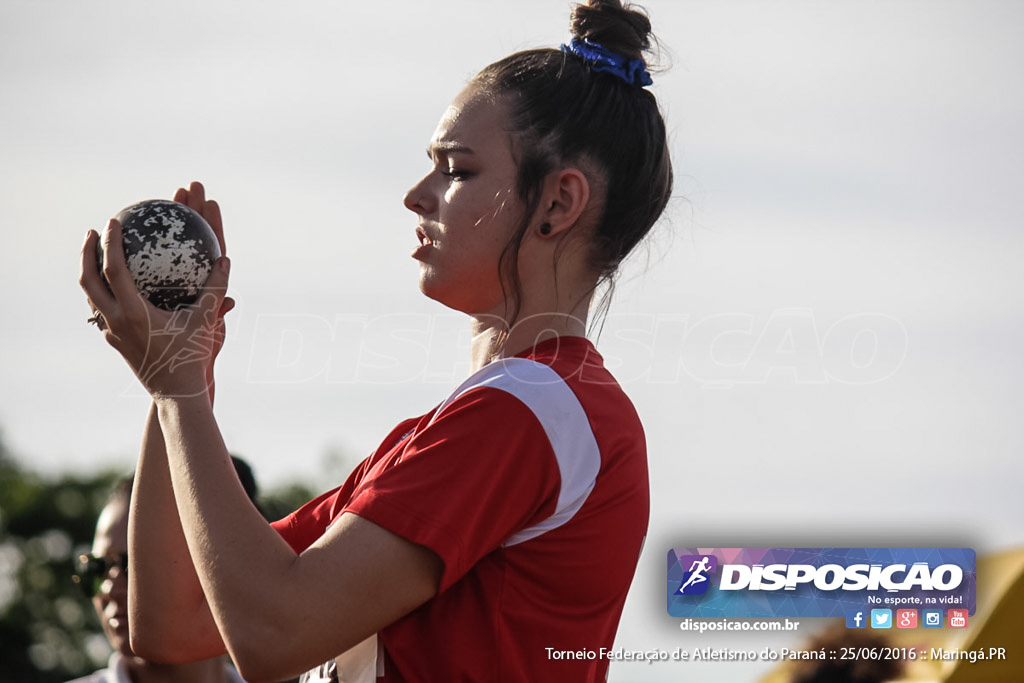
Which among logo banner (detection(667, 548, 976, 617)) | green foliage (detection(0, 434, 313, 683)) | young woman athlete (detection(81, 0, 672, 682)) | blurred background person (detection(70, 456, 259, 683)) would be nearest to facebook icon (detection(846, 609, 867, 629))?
logo banner (detection(667, 548, 976, 617))

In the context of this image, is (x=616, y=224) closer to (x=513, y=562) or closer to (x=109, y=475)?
(x=513, y=562)

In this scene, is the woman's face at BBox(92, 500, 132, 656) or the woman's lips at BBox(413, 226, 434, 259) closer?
the woman's lips at BBox(413, 226, 434, 259)

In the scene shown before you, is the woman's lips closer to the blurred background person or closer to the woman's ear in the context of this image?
the woman's ear

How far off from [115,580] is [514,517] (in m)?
3.77

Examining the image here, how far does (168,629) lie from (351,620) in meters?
0.96

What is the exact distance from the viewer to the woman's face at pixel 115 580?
5.97m

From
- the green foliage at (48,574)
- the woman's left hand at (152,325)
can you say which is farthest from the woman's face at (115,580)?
the green foliage at (48,574)

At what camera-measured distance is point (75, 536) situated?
3053cm

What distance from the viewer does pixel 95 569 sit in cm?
602

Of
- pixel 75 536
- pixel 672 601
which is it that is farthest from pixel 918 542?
pixel 75 536

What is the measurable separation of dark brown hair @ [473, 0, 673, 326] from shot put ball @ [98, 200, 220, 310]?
0.82m

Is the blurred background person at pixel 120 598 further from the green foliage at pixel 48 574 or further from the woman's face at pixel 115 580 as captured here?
the green foliage at pixel 48 574

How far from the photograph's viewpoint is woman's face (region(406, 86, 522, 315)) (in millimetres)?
3174

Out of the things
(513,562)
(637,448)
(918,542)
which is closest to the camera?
(513,562)
